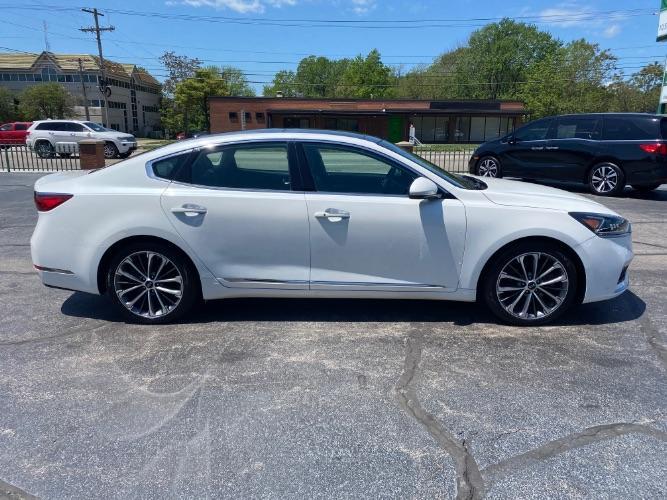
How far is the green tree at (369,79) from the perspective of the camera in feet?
281

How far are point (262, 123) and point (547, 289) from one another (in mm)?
45669

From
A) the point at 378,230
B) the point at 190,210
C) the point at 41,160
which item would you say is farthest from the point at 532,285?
the point at 41,160

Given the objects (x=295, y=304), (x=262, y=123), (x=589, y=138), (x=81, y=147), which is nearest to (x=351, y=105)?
(x=262, y=123)

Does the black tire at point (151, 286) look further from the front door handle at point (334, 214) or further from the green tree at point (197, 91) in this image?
the green tree at point (197, 91)

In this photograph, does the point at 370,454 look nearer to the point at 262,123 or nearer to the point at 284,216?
the point at 284,216

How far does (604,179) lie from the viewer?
10219 millimetres

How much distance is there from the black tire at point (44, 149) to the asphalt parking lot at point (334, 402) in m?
19.5

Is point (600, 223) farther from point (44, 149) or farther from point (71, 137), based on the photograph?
point (71, 137)

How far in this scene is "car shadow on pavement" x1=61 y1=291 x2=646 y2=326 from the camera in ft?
14.0

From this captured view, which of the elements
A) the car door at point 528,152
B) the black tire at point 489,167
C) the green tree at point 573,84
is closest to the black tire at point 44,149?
the black tire at point 489,167

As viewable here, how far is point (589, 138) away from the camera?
405 inches

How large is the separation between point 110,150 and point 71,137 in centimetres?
240

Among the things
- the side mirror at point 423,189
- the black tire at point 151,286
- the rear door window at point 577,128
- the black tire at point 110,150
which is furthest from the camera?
the black tire at point 110,150

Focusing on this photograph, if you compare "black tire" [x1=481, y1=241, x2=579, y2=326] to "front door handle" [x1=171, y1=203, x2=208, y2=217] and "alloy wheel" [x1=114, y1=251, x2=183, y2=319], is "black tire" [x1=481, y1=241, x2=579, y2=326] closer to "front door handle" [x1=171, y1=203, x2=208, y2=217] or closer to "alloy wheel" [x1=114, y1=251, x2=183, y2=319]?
"front door handle" [x1=171, y1=203, x2=208, y2=217]
